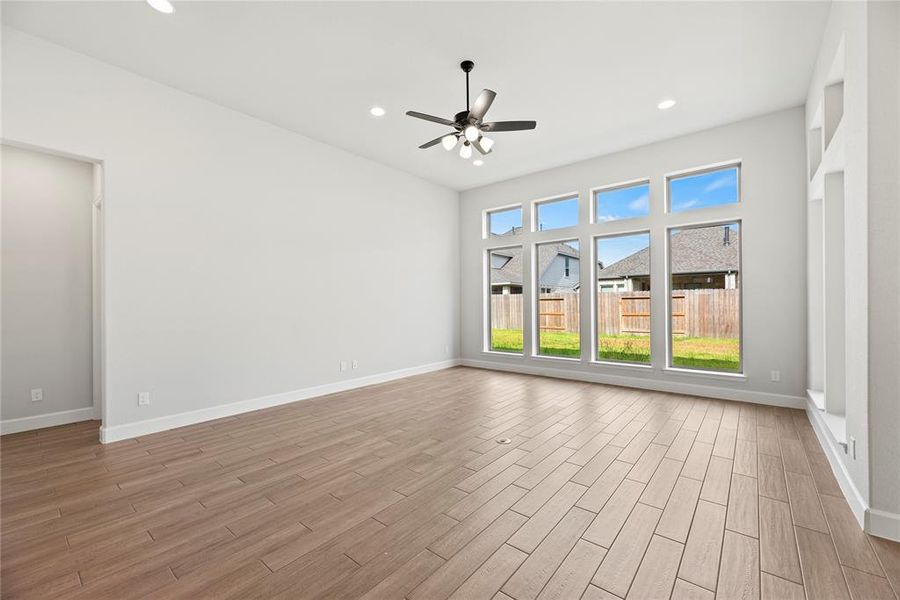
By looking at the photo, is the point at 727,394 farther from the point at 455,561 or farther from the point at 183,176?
the point at 183,176

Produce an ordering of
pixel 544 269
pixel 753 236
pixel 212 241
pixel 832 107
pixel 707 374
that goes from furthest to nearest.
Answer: pixel 544 269
pixel 707 374
pixel 753 236
pixel 212 241
pixel 832 107

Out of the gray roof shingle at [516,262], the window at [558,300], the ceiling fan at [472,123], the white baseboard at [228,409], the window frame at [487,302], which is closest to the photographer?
the ceiling fan at [472,123]

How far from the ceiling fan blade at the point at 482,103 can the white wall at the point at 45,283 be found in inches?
173

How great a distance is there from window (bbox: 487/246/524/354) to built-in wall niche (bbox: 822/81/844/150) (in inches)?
162

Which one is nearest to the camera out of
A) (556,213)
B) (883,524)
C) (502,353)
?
(883,524)

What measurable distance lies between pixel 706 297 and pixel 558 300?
2.09 metres

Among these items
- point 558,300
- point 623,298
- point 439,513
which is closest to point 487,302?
point 558,300

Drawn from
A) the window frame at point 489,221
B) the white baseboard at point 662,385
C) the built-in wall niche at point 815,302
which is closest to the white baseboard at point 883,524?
the built-in wall niche at point 815,302

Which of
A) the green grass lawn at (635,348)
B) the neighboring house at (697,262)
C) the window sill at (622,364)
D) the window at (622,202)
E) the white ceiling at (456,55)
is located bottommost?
the window sill at (622,364)

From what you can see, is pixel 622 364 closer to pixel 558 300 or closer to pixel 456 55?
pixel 558 300

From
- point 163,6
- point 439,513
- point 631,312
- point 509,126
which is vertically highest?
point 163,6

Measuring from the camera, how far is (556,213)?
20.2ft

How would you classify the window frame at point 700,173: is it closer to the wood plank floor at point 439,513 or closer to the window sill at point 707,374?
the window sill at point 707,374

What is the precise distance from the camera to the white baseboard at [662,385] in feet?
13.7
